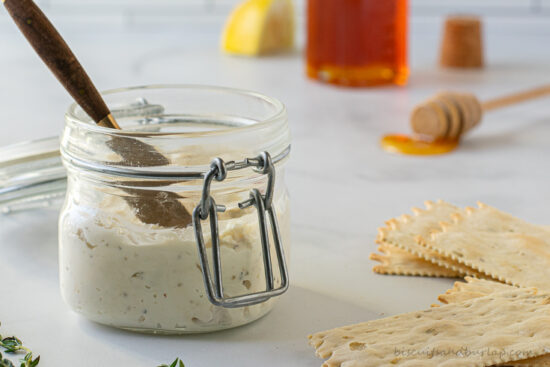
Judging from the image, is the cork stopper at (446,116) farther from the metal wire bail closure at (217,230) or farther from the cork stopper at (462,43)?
the metal wire bail closure at (217,230)

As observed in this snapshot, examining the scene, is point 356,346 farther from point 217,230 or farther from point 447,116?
point 447,116

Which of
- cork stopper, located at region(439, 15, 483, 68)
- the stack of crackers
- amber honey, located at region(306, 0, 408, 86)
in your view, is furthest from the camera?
cork stopper, located at region(439, 15, 483, 68)

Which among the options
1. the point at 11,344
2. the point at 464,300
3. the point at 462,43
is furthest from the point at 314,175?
the point at 462,43

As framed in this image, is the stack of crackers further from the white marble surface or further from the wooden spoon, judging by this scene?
the wooden spoon

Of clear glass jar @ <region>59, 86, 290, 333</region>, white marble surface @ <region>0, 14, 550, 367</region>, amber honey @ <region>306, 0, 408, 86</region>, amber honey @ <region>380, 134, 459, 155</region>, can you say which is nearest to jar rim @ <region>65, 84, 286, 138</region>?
clear glass jar @ <region>59, 86, 290, 333</region>

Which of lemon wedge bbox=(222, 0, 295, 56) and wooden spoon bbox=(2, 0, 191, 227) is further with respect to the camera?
lemon wedge bbox=(222, 0, 295, 56)

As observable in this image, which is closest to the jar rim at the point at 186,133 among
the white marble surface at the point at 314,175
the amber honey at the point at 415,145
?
the white marble surface at the point at 314,175
